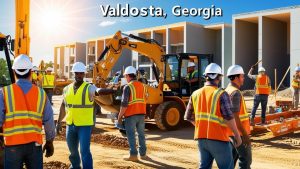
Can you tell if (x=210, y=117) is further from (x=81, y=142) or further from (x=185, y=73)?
(x=185, y=73)

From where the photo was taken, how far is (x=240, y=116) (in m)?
4.83

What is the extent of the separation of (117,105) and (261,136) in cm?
423

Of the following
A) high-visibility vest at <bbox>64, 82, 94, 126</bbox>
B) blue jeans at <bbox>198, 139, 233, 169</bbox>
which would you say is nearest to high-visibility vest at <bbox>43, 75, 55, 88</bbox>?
high-visibility vest at <bbox>64, 82, 94, 126</bbox>

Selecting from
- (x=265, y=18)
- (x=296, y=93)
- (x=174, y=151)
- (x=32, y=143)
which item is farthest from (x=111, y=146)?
(x=265, y=18)

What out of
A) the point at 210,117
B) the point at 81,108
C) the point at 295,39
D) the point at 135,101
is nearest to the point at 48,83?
the point at 135,101

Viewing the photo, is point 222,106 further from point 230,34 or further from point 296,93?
point 230,34

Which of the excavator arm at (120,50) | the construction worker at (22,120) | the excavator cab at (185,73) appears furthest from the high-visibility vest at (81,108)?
the excavator arm at (120,50)

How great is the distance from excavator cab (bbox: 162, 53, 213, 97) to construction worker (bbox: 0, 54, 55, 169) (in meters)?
8.19

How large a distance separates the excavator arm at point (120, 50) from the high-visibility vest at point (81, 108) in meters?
7.24

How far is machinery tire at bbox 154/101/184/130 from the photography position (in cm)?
1105

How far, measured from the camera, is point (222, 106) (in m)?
4.18

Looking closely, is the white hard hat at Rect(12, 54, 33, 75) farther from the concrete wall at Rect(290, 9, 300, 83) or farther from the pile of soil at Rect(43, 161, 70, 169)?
the concrete wall at Rect(290, 9, 300, 83)

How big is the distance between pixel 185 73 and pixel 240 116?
281 inches

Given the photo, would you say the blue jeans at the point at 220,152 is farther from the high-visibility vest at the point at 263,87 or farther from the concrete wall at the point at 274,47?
the concrete wall at the point at 274,47
